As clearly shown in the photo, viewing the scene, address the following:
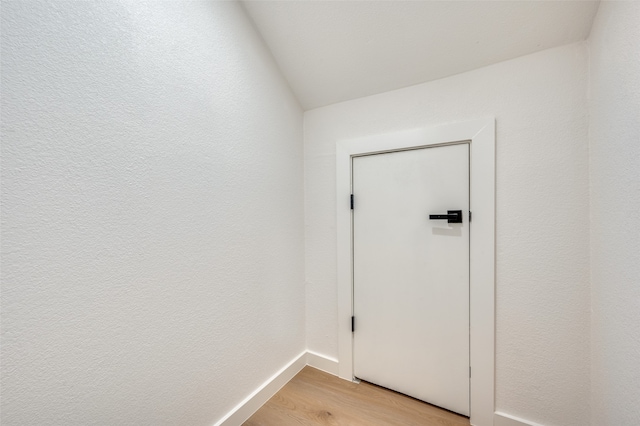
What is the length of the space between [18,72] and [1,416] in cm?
94

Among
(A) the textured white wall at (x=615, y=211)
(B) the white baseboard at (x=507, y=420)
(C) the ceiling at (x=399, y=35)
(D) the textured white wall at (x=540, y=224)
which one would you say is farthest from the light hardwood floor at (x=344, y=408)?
(C) the ceiling at (x=399, y=35)

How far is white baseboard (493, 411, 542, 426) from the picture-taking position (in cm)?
121

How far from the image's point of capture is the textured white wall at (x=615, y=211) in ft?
2.65

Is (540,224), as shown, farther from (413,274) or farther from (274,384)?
(274,384)

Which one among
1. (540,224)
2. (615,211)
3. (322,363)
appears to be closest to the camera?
(615,211)

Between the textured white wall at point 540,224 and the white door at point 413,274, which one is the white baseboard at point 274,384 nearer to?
the white door at point 413,274

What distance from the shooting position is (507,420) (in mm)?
1236

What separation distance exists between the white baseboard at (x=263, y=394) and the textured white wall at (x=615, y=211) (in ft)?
5.07

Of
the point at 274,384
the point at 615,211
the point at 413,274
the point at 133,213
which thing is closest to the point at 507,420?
the point at 413,274

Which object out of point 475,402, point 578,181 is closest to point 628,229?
point 578,181

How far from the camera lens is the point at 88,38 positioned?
2.67 feet

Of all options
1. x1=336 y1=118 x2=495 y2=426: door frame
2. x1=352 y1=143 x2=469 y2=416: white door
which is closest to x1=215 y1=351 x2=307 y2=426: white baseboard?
x1=352 y1=143 x2=469 y2=416: white door

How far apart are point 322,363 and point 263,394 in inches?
19.1

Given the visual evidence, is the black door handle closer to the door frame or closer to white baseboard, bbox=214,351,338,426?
the door frame
